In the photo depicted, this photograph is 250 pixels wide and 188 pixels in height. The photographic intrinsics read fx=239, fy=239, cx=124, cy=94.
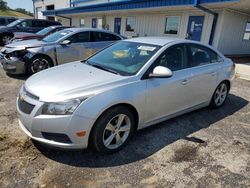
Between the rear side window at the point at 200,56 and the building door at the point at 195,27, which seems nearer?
the rear side window at the point at 200,56

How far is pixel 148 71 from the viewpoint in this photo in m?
3.47

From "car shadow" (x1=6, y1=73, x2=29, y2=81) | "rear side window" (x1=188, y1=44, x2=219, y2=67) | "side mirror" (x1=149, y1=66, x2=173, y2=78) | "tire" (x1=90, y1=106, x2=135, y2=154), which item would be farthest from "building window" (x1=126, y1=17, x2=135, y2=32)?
"tire" (x1=90, y1=106, x2=135, y2=154)

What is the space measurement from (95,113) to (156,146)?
1.21m

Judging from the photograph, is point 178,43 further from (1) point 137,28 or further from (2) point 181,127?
(1) point 137,28

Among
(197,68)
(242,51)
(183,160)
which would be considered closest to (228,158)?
(183,160)

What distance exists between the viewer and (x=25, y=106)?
307 centimetres

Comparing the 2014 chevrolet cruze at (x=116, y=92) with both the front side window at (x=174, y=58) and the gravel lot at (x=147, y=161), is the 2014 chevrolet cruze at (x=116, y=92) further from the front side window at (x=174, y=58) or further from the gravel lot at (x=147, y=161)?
the gravel lot at (x=147, y=161)

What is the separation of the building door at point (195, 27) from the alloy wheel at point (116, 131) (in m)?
10.6

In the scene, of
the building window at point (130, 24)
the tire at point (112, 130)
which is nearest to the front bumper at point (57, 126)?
the tire at point (112, 130)

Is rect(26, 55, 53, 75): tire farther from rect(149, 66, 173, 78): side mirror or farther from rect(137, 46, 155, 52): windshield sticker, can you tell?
rect(149, 66, 173, 78): side mirror

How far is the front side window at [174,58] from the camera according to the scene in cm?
373

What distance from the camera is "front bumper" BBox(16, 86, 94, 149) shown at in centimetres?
279

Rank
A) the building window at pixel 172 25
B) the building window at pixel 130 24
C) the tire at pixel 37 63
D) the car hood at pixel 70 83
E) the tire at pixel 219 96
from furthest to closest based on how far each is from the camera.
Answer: the building window at pixel 130 24, the building window at pixel 172 25, the tire at pixel 37 63, the tire at pixel 219 96, the car hood at pixel 70 83

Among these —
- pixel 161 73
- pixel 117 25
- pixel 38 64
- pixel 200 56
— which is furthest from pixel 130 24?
pixel 161 73
